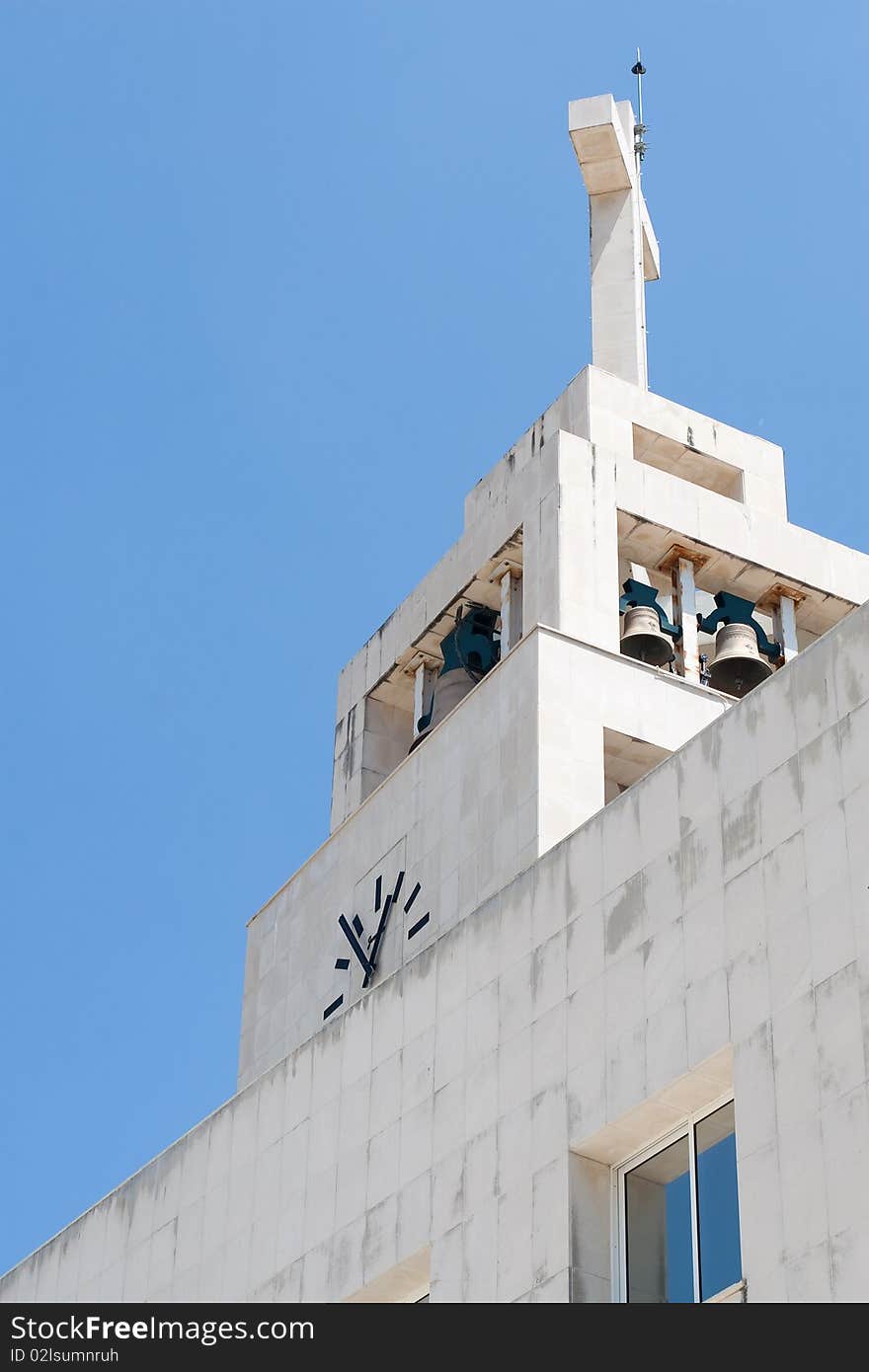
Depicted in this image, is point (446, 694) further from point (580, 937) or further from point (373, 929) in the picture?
point (580, 937)

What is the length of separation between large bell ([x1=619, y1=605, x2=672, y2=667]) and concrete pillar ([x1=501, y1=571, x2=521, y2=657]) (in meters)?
1.26

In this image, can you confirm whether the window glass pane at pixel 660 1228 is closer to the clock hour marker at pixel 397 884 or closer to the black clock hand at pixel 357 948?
the black clock hand at pixel 357 948

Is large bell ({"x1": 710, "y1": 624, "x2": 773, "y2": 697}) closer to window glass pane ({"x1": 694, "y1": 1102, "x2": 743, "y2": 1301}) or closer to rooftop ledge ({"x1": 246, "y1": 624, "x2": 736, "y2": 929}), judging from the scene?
rooftop ledge ({"x1": 246, "y1": 624, "x2": 736, "y2": 929})

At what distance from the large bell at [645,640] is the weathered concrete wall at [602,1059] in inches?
273

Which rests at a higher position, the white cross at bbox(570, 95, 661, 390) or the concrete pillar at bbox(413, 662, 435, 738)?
the white cross at bbox(570, 95, 661, 390)

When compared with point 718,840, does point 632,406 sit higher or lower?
higher

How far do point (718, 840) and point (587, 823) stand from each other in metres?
1.86

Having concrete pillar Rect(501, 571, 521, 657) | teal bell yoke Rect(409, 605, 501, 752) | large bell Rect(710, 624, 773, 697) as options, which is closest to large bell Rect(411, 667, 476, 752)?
teal bell yoke Rect(409, 605, 501, 752)

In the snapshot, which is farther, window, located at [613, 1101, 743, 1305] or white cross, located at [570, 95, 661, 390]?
white cross, located at [570, 95, 661, 390]

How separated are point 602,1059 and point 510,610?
11.0 m

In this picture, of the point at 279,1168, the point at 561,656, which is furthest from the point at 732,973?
the point at 561,656

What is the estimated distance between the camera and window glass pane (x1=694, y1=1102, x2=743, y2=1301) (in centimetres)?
1806

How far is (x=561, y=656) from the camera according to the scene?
26.7 metres
